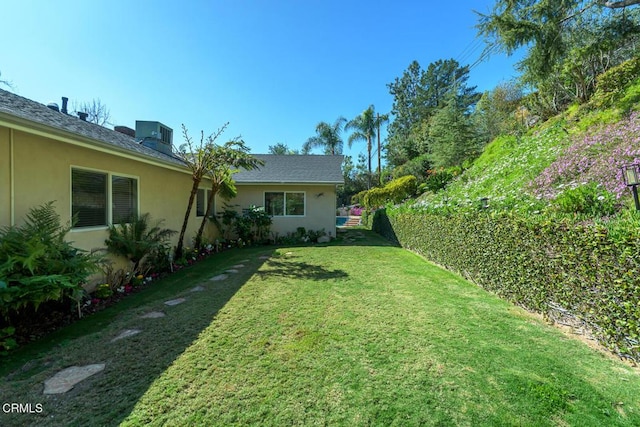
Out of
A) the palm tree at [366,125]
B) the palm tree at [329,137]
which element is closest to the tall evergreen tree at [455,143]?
the palm tree at [366,125]

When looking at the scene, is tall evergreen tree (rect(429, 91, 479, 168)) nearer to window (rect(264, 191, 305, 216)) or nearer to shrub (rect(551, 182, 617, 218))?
window (rect(264, 191, 305, 216))

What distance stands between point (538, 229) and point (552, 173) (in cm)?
428

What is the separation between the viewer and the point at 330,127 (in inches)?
1208

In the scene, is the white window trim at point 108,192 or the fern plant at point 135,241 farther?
the fern plant at point 135,241

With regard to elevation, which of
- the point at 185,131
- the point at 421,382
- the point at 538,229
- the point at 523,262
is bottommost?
the point at 421,382

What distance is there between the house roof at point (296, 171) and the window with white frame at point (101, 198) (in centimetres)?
457

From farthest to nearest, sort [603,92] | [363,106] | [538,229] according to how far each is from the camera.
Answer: [363,106] < [603,92] < [538,229]

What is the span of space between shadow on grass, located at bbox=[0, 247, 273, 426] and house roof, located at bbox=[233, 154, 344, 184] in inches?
272

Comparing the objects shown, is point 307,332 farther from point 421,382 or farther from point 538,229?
point 538,229

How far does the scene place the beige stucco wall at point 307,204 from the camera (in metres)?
12.2

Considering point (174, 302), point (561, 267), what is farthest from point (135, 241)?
point (561, 267)

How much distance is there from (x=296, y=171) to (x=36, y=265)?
1040 cm

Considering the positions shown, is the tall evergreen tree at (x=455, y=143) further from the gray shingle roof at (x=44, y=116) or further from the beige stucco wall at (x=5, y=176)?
the beige stucco wall at (x=5, y=176)

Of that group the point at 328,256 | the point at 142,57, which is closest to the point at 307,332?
the point at 328,256
